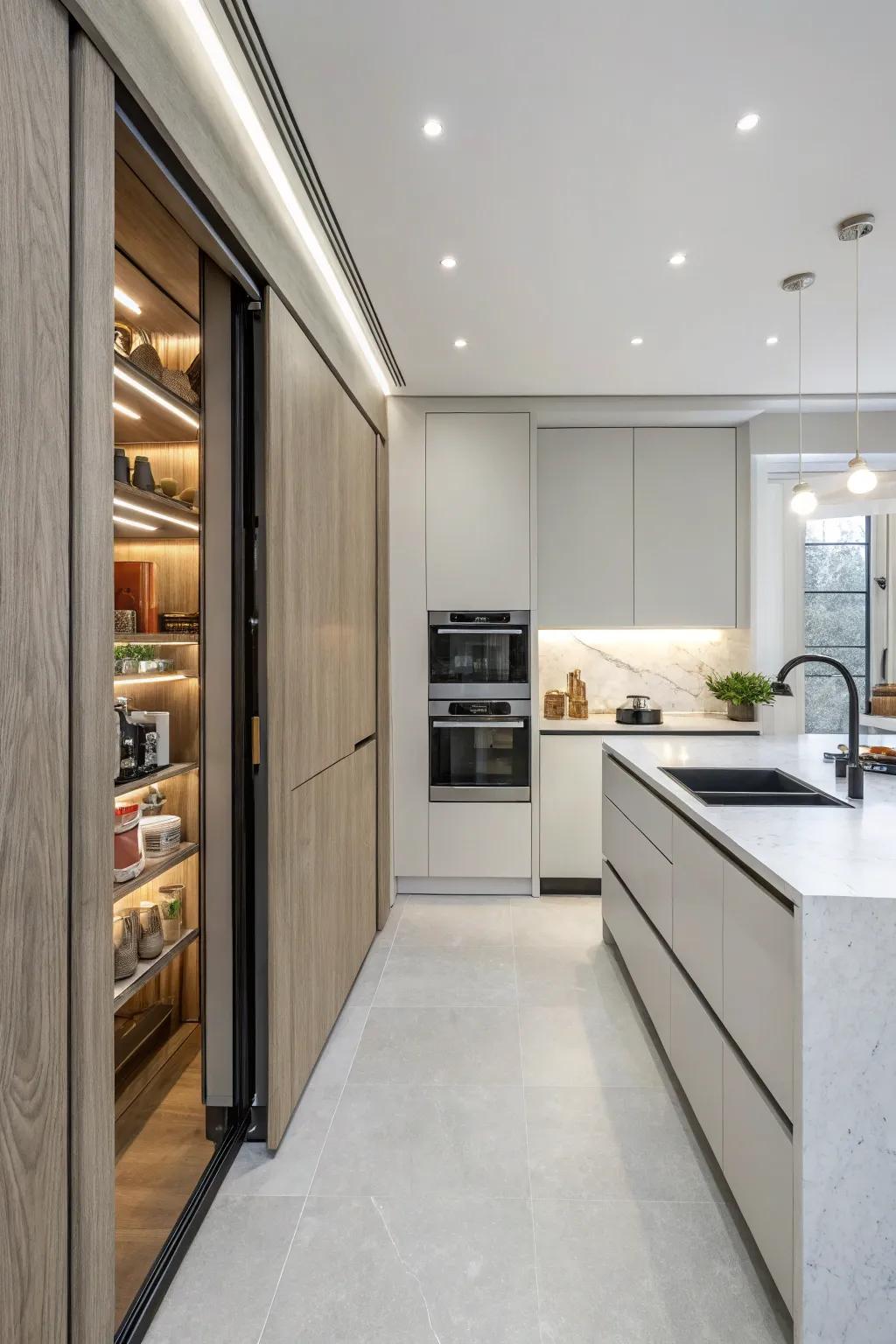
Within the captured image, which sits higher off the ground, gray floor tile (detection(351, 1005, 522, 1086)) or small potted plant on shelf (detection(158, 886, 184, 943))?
small potted plant on shelf (detection(158, 886, 184, 943))

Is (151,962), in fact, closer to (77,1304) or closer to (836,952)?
(77,1304)

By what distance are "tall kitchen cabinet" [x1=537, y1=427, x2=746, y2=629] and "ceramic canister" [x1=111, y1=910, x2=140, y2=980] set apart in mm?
2912

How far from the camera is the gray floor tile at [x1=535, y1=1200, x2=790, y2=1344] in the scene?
1451 millimetres

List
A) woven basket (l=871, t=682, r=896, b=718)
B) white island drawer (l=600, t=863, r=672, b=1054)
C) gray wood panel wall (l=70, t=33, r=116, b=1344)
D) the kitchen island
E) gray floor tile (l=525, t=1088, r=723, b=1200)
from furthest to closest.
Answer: woven basket (l=871, t=682, r=896, b=718)
white island drawer (l=600, t=863, r=672, b=1054)
gray floor tile (l=525, t=1088, r=723, b=1200)
the kitchen island
gray wood panel wall (l=70, t=33, r=116, b=1344)

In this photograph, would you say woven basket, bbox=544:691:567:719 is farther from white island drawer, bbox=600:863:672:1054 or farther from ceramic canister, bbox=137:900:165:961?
ceramic canister, bbox=137:900:165:961

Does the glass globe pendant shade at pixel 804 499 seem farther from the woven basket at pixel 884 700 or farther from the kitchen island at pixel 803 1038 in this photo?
the woven basket at pixel 884 700

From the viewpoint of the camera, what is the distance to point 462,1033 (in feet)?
8.53

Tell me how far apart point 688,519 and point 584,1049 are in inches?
114

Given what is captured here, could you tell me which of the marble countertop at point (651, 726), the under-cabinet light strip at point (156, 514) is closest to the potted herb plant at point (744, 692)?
the marble countertop at point (651, 726)

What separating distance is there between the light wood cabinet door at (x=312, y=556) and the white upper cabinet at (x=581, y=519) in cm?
138

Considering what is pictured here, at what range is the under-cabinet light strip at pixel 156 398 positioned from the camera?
1698 mm

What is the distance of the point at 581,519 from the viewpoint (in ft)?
14.0

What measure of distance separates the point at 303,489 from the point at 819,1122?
195 cm

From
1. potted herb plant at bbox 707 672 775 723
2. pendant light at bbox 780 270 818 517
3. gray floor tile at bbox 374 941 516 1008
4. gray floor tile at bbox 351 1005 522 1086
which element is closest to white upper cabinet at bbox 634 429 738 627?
potted herb plant at bbox 707 672 775 723
